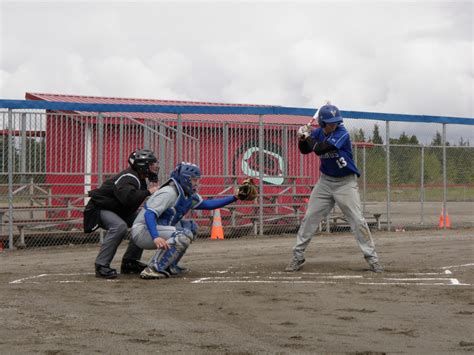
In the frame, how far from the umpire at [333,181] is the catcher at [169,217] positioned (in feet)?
3.17

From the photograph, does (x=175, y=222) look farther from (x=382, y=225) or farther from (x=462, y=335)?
(x=382, y=225)

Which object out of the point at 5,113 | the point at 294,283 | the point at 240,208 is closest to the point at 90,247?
the point at 5,113

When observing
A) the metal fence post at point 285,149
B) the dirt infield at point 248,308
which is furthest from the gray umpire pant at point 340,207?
the metal fence post at point 285,149

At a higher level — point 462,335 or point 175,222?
point 175,222

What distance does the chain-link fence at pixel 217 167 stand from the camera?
16.9 metres

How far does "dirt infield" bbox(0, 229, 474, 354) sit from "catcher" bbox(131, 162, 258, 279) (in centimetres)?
32

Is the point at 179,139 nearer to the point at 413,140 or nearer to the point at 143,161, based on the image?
the point at 413,140

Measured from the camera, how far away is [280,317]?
7648 mm

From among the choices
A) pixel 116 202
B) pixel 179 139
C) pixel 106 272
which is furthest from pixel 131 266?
pixel 179 139

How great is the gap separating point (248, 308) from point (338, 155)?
3309 millimetres

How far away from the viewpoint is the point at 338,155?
1090 centimetres

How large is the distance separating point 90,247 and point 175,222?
6553 millimetres

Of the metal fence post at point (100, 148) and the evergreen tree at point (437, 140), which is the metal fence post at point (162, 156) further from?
the evergreen tree at point (437, 140)

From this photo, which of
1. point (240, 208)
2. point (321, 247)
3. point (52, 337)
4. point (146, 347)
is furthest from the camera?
point (240, 208)
